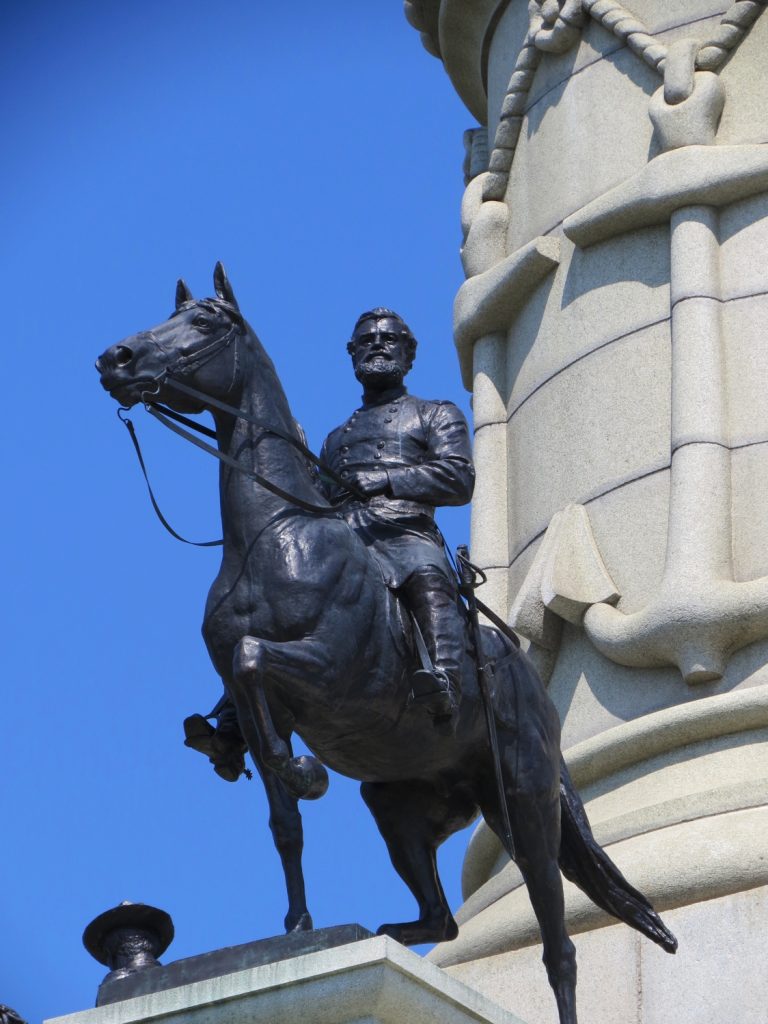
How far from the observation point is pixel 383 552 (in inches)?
628

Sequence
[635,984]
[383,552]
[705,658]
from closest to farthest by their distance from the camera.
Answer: [383,552] < [635,984] < [705,658]

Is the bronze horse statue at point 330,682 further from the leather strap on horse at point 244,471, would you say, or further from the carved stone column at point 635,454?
the carved stone column at point 635,454

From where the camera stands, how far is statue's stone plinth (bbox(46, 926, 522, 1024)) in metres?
13.5

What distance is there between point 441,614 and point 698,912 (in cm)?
350

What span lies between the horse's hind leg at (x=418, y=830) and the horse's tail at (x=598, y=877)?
0.66m

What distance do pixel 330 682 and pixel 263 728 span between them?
21.7 inches

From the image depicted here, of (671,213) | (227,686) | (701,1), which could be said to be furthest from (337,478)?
(701,1)

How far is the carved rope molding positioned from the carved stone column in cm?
2

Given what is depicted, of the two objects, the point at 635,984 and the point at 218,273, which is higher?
the point at 218,273

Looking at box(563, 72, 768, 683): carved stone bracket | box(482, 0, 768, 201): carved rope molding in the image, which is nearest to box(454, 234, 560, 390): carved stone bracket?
box(563, 72, 768, 683): carved stone bracket

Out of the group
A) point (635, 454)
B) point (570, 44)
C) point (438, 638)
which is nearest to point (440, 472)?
point (438, 638)

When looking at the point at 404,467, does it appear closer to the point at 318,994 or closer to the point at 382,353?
the point at 382,353

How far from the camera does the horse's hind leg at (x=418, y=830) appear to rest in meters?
16.1

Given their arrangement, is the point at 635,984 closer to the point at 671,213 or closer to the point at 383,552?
the point at 383,552
